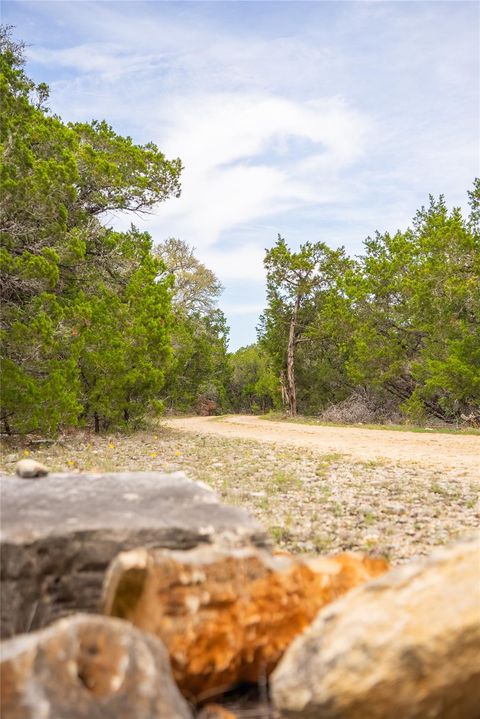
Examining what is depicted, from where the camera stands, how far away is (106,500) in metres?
3.77

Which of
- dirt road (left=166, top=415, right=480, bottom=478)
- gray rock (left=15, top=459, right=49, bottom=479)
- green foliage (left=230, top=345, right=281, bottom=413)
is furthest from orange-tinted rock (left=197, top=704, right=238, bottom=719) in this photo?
green foliage (left=230, top=345, right=281, bottom=413)

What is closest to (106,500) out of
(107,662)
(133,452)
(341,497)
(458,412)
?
(107,662)

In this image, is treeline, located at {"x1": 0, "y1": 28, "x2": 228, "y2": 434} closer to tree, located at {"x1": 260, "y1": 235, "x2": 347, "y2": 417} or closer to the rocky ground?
the rocky ground

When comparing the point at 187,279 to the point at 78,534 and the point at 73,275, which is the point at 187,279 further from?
the point at 78,534

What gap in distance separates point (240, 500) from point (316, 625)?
492 centimetres

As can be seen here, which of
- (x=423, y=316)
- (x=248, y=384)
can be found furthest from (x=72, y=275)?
(x=248, y=384)

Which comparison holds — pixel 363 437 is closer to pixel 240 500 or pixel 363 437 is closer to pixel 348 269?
pixel 240 500

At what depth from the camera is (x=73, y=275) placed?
15.6 m

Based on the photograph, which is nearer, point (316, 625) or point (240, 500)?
point (316, 625)

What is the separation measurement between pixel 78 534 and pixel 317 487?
233 inches

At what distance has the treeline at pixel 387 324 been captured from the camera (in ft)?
78.6

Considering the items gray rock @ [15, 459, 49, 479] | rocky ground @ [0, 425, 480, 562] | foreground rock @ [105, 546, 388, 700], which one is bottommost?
rocky ground @ [0, 425, 480, 562]

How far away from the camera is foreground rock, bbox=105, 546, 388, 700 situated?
8.31ft

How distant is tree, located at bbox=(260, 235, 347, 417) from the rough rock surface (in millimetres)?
30260
